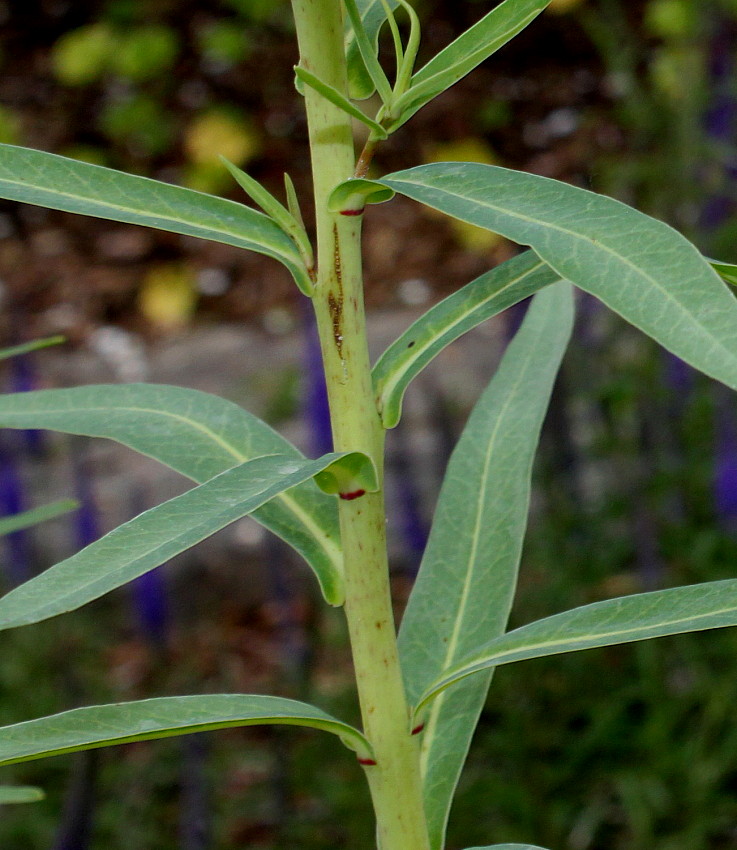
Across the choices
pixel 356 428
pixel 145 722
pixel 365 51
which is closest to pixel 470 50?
pixel 365 51

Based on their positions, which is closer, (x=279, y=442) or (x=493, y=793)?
(x=279, y=442)

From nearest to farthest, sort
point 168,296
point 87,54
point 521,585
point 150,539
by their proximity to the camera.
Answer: point 150,539
point 521,585
point 87,54
point 168,296

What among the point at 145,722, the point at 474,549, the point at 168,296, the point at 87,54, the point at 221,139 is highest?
the point at 87,54

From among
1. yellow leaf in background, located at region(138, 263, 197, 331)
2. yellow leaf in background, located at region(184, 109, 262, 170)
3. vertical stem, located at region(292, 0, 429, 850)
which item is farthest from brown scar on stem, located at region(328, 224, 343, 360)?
yellow leaf in background, located at region(138, 263, 197, 331)

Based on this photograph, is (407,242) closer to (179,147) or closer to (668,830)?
(179,147)

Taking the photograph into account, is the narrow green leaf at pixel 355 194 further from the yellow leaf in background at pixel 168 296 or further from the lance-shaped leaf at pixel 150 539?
the yellow leaf in background at pixel 168 296

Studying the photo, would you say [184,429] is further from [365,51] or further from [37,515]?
[365,51]

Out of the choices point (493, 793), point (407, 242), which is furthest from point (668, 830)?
point (407, 242)
